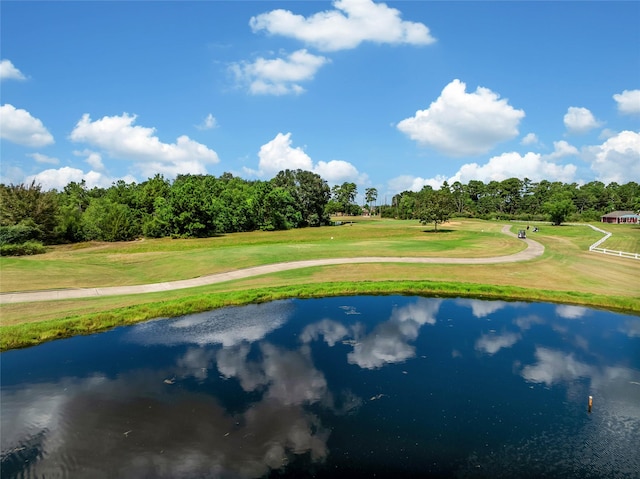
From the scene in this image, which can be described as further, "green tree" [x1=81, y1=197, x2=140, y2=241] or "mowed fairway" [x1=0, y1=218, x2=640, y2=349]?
"green tree" [x1=81, y1=197, x2=140, y2=241]

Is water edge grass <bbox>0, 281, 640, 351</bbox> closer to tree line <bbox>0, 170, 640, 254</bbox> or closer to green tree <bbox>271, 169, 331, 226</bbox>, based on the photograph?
tree line <bbox>0, 170, 640, 254</bbox>

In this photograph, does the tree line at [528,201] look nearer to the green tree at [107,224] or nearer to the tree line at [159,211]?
the tree line at [159,211]

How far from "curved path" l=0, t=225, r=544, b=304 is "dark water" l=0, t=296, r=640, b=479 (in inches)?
380

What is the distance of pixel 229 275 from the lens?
41.2m

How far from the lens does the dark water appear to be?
1288 centimetres

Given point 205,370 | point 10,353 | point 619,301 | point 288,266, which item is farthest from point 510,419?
point 288,266

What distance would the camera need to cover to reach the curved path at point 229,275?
1227 inches

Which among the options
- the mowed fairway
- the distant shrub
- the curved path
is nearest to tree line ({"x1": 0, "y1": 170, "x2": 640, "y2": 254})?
the distant shrub

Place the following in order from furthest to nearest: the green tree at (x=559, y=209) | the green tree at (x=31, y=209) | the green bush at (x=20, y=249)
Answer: the green tree at (x=559, y=209) → the green tree at (x=31, y=209) → the green bush at (x=20, y=249)

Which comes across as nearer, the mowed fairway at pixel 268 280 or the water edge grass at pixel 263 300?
the water edge grass at pixel 263 300

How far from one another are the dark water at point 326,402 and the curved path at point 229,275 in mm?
9660

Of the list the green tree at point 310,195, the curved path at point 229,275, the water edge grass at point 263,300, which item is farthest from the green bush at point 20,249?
the green tree at point 310,195

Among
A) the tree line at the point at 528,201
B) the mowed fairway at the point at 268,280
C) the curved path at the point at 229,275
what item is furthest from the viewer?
the tree line at the point at 528,201

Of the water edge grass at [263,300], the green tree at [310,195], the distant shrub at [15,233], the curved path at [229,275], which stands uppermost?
the green tree at [310,195]
